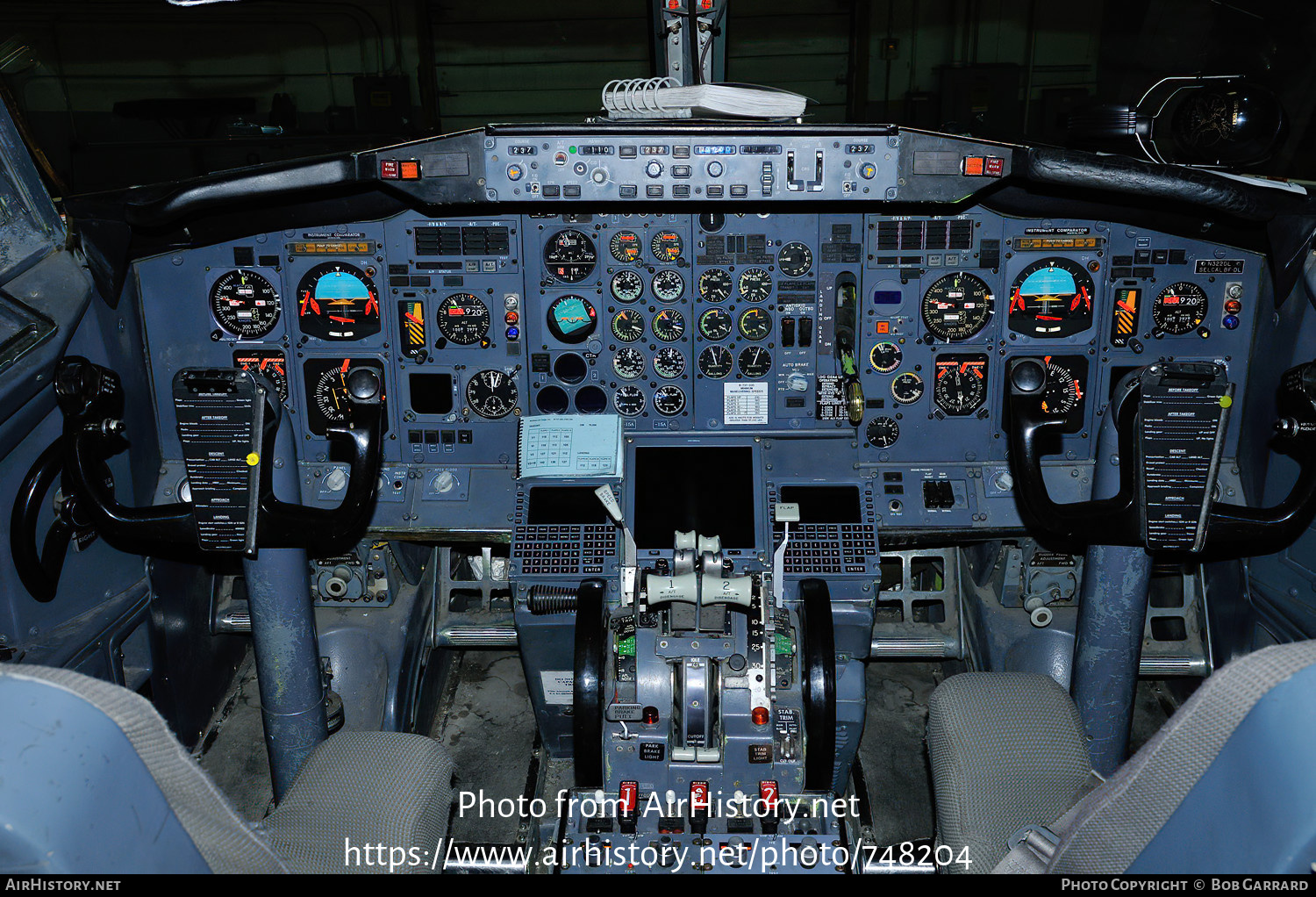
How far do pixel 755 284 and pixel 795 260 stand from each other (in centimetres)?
18

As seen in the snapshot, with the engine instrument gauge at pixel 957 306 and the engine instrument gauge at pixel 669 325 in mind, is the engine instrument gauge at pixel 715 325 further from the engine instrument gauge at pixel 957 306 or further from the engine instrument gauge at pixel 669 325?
the engine instrument gauge at pixel 957 306

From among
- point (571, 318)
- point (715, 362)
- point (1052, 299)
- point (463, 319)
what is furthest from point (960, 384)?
point (463, 319)

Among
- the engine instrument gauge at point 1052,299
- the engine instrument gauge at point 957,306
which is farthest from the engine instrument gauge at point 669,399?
the engine instrument gauge at point 1052,299

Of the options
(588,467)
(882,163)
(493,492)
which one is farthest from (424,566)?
(882,163)

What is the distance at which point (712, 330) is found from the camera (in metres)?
3.93

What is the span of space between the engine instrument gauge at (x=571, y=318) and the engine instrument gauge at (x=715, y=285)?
43 cm

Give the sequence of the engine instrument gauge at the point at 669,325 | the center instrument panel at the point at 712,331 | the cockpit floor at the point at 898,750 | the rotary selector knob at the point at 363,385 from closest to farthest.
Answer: the rotary selector knob at the point at 363,385
the cockpit floor at the point at 898,750
the center instrument panel at the point at 712,331
the engine instrument gauge at the point at 669,325

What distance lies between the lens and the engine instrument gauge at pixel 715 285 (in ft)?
12.7

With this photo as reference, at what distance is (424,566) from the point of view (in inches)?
168

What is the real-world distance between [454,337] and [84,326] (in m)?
1.27

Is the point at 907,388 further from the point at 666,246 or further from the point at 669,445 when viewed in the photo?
the point at 666,246

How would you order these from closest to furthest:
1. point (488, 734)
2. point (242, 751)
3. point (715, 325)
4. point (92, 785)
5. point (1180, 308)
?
point (92, 785)
point (1180, 308)
point (715, 325)
point (242, 751)
point (488, 734)

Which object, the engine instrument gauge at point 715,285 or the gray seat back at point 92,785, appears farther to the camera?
the engine instrument gauge at point 715,285
